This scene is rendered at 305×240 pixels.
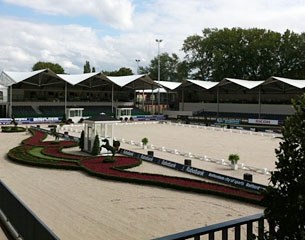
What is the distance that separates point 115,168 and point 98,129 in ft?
17.1

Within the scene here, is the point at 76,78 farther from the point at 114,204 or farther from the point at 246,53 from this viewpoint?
the point at 114,204

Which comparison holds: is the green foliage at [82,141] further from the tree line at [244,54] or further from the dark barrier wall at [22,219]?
the tree line at [244,54]

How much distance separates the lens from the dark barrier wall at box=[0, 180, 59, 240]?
5472 millimetres

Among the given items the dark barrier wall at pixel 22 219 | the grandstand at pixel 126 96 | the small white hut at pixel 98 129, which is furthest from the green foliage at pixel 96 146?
the grandstand at pixel 126 96

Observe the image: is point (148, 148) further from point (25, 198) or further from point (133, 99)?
point (133, 99)

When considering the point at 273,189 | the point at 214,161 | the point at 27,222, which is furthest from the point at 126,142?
the point at 273,189

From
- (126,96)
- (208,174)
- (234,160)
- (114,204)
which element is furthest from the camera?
(126,96)

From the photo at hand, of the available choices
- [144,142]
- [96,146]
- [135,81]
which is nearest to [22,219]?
[96,146]

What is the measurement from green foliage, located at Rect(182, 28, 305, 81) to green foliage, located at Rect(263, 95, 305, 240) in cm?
6145

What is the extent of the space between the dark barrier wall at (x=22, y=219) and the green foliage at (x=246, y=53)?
59546 mm

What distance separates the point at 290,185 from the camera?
379 centimetres

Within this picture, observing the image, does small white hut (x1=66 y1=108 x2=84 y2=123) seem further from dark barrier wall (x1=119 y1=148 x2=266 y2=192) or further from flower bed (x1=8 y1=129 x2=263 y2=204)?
dark barrier wall (x1=119 y1=148 x2=266 y2=192)

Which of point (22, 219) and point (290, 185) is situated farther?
point (22, 219)

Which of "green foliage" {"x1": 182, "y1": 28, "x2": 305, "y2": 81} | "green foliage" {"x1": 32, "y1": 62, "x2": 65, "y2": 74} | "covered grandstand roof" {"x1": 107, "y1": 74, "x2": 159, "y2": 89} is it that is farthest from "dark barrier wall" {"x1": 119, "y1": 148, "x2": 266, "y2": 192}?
"green foliage" {"x1": 32, "y1": 62, "x2": 65, "y2": 74}
